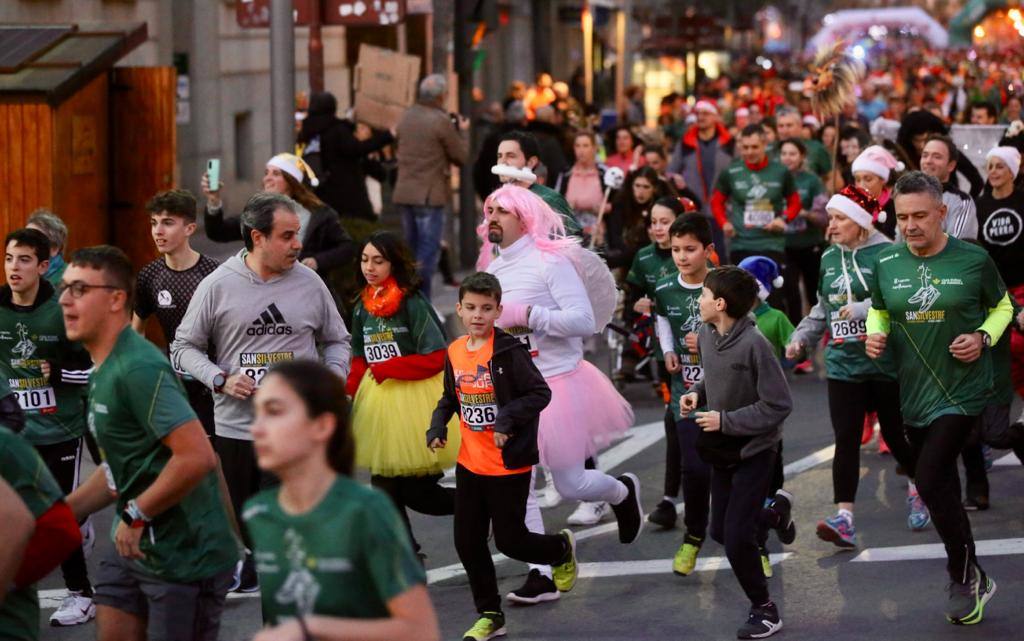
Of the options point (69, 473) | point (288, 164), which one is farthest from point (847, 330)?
point (69, 473)

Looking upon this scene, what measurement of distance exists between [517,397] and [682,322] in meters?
1.91

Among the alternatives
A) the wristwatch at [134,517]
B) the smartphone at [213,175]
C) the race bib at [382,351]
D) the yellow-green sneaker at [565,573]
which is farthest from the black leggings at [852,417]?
the wristwatch at [134,517]

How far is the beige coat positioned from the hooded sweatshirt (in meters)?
8.52

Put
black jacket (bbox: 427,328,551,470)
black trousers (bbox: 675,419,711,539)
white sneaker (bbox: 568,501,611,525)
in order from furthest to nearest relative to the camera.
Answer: white sneaker (bbox: 568,501,611,525)
black trousers (bbox: 675,419,711,539)
black jacket (bbox: 427,328,551,470)

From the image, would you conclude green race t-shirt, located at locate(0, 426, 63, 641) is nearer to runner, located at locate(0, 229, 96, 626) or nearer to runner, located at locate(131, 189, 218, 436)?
runner, located at locate(0, 229, 96, 626)

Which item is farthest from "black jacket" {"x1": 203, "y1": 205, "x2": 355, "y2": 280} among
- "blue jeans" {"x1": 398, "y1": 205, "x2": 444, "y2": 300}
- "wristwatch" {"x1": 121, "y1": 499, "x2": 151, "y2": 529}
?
"blue jeans" {"x1": 398, "y1": 205, "x2": 444, "y2": 300}

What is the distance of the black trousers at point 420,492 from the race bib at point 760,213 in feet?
19.6

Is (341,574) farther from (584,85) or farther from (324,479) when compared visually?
(584,85)

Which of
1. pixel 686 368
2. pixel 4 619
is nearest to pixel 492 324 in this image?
pixel 686 368

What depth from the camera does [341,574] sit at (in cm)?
425

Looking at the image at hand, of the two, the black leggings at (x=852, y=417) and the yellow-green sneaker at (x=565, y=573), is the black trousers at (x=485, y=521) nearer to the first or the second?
the yellow-green sneaker at (x=565, y=573)

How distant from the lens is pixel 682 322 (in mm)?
9227

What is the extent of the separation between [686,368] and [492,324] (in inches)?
75.4

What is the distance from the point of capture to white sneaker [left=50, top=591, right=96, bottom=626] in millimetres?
7887
